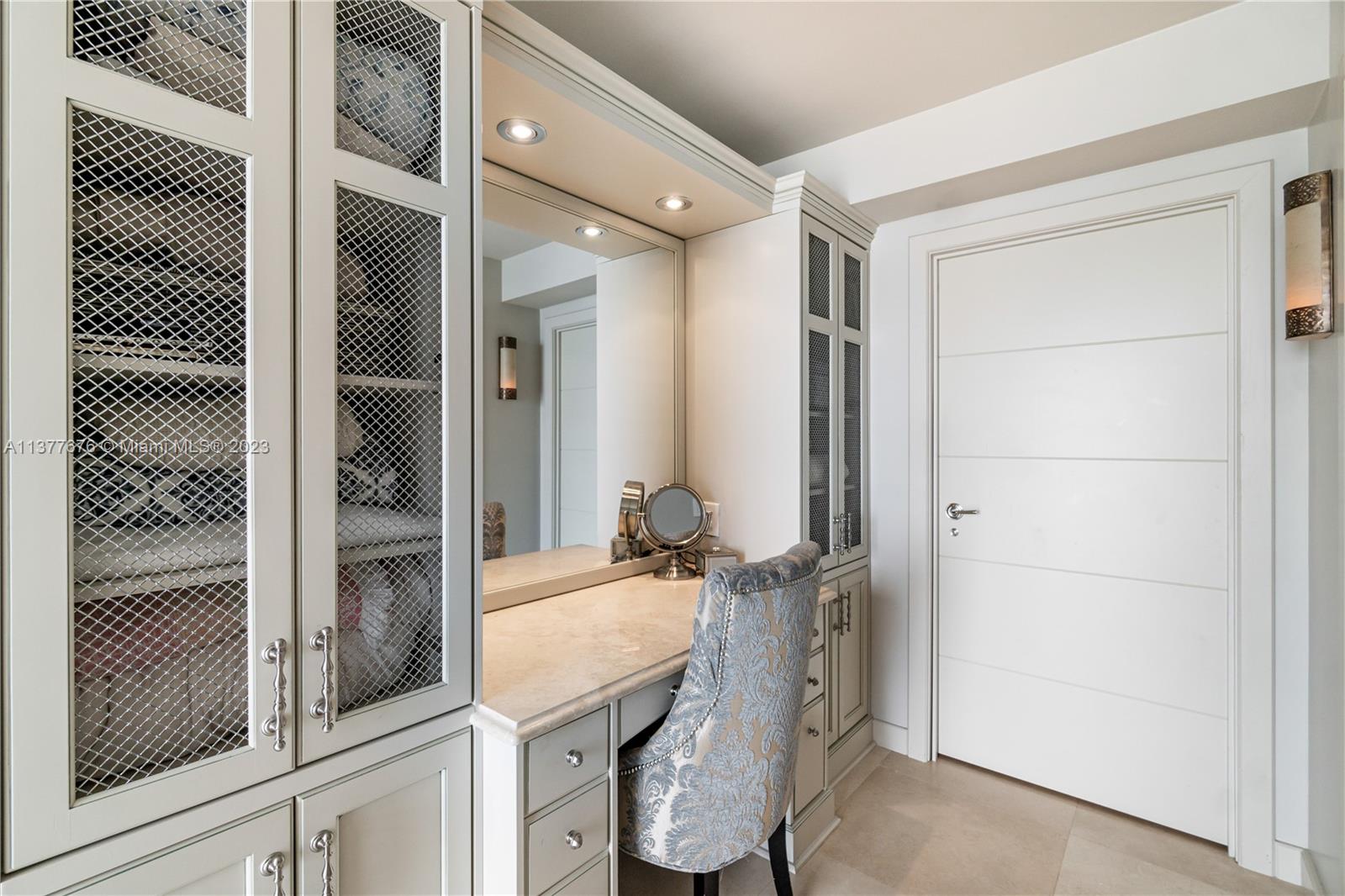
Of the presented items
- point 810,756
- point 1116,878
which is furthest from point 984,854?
point 810,756

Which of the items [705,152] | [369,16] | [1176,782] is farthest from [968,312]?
[369,16]

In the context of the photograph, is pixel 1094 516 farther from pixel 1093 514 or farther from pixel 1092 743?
pixel 1092 743

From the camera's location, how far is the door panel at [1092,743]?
207cm

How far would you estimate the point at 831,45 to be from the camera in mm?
1907

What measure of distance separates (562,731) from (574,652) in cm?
27

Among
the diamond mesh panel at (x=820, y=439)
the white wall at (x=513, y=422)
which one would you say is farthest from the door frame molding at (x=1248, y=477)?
the white wall at (x=513, y=422)

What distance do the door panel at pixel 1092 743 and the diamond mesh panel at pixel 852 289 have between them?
Result: 1.50m

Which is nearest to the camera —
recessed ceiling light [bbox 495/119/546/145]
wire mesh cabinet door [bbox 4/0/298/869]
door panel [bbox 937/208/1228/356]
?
wire mesh cabinet door [bbox 4/0/298/869]

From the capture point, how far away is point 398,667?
113 cm

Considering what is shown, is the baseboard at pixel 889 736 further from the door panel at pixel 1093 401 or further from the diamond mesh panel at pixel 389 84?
the diamond mesh panel at pixel 389 84

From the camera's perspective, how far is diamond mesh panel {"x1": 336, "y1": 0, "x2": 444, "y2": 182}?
1.05 metres

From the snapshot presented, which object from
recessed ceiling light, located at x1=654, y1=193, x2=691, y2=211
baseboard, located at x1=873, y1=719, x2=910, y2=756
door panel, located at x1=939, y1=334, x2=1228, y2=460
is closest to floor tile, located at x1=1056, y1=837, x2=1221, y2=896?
baseboard, located at x1=873, y1=719, x2=910, y2=756

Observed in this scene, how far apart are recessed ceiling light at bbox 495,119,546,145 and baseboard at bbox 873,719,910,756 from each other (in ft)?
8.76

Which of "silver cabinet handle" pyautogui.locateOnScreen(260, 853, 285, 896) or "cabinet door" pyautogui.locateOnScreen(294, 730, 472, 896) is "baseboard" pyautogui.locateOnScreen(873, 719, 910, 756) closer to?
"cabinet door" pyautogui.locateOnScreen(294, 730, 472, 896)
